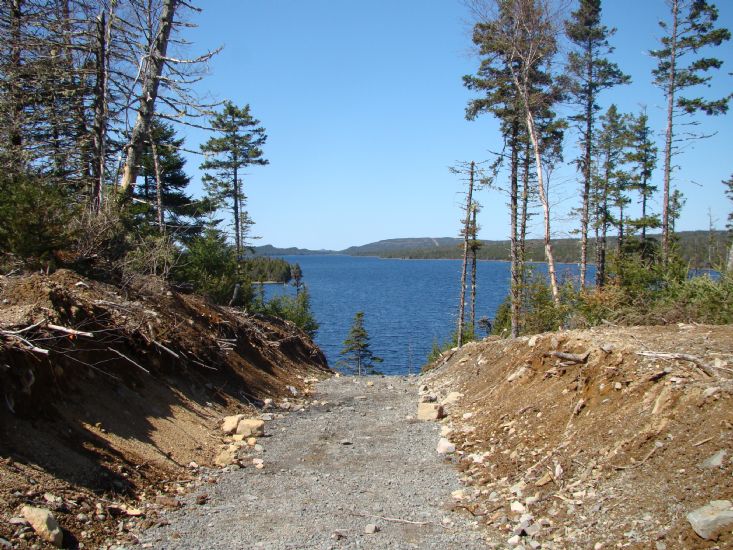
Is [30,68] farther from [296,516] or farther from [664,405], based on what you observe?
[664,405]

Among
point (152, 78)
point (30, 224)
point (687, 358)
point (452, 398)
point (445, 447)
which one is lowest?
point (452, 398)

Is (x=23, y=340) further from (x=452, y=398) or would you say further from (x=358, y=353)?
(x=358, y=353)

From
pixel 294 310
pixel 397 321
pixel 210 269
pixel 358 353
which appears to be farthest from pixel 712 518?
pixel 397 321

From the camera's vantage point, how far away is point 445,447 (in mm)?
7547

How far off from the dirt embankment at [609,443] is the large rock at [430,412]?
868 mm

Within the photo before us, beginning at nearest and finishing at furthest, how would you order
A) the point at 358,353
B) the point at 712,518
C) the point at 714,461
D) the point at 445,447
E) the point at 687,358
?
the point at 712,518 → the point at 714,461 → the point at 687,358 → the point at 445,447 → the point at 358,353

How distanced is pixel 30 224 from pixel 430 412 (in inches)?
281

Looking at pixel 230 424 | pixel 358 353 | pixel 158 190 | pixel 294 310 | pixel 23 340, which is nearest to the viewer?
pixel 23 340

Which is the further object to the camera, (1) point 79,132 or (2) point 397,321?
(2) point 397,321

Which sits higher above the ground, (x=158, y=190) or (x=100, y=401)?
(x=158, y=190)

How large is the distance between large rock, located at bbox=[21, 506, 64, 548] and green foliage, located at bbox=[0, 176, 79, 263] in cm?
492

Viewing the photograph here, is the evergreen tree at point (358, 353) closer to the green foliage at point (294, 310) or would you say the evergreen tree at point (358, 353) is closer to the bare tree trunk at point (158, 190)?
the green foliage at point (294, 310)

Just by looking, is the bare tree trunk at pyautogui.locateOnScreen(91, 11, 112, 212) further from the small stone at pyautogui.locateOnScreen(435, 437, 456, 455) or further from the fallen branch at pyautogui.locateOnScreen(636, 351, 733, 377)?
the fallen branch at pyautogui.locateOnScreen(636, 351, 733, 377)

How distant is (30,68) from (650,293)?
1374 centimetres
